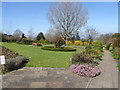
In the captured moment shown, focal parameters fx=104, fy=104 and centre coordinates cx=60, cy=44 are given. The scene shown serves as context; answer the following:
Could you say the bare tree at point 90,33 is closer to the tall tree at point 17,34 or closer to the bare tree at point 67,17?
the bare tree at point 67,17

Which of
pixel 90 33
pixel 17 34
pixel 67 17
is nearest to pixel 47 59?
pixel 67 17

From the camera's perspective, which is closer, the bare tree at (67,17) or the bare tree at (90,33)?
the bare tree at (67,17)

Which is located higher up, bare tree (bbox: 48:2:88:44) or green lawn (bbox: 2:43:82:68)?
bare tree (bbox: 48:2:88:44)

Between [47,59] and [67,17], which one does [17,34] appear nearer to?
[67,17]

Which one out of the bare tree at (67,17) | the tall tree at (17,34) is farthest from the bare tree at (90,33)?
the tall tree at (17,34)

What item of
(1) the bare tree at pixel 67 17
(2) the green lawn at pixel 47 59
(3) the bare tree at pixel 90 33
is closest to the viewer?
(2) the green lawn at pixel 47 59

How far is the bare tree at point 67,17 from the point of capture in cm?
2283

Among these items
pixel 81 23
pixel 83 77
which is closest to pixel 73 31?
pixel 81 23

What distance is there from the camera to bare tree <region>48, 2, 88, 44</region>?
22.8 m

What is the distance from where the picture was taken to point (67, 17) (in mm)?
23531

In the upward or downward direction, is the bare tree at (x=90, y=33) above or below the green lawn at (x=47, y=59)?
above

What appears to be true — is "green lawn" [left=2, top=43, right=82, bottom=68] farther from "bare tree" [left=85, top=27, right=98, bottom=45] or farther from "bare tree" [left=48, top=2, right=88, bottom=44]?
"bare tree" [left=85, top=27, right=98, bottom=45]

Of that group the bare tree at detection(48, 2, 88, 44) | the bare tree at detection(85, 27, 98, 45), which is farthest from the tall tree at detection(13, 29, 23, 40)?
the bare tree at detection(85, 27, 98, 45)

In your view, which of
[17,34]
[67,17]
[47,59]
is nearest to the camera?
[47,59]
